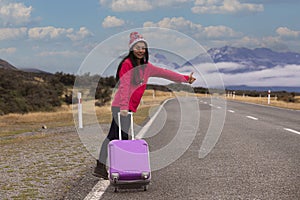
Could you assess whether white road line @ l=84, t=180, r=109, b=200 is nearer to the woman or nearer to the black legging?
the black legging

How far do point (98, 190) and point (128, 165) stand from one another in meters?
0.56

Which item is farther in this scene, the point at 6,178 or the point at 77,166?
the point at 77,166

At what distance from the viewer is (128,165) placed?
5984 millimetres

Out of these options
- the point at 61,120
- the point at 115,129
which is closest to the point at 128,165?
the point at 115,129

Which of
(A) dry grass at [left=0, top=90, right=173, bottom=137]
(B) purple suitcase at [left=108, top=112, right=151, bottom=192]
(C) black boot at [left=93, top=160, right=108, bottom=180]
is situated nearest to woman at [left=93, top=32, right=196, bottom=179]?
(B) purple suitcase at [left=108, top=112, right=151, bottom=192]

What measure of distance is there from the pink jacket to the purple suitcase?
1.73 feet

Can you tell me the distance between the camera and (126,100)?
241 inches

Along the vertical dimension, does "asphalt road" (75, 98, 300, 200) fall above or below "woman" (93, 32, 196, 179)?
below

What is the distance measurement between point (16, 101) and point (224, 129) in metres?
26.7

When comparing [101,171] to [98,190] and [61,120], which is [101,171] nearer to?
[98,190]

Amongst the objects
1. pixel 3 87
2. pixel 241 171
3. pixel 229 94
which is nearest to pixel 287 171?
pixel 241 171

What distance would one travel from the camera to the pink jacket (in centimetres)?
608

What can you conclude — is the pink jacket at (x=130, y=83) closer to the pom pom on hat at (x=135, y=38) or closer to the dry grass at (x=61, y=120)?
the pom pom on hat at (x=135, y=38)

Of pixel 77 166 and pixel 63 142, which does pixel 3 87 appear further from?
pixel 77 166
